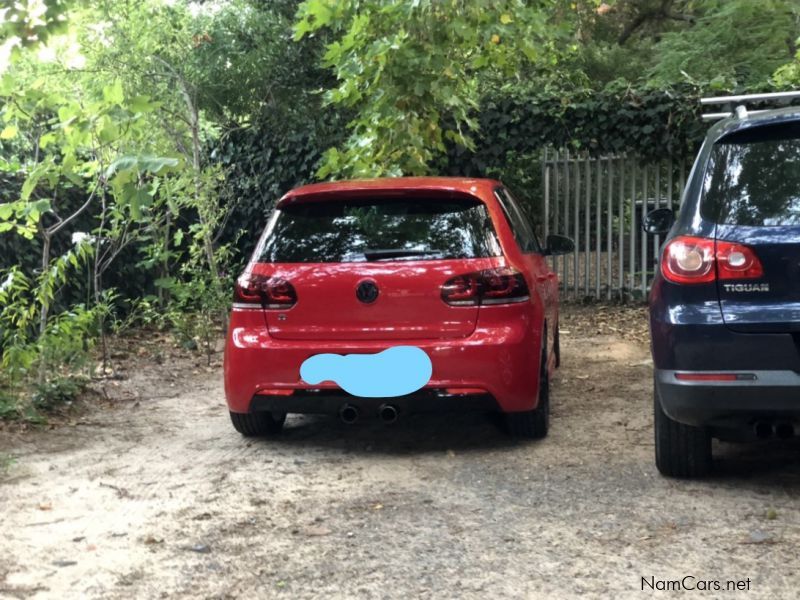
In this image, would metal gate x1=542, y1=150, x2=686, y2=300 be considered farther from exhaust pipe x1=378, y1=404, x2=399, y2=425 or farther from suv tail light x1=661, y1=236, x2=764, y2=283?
suv tail light x1=661, y1=236, x2=764, y2=283

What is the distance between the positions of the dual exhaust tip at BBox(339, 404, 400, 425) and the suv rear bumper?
4.86 ft

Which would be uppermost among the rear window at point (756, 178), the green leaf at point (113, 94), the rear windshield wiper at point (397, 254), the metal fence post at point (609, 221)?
the green leaf at point (113, 94)

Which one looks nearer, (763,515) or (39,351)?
(763,515)

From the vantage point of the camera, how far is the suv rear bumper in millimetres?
3590

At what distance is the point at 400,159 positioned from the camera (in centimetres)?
869

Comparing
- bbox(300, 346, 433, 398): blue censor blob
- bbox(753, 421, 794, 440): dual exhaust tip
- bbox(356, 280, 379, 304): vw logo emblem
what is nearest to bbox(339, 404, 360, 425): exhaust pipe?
bbox(300, 346, 433, 398): blue censor blob

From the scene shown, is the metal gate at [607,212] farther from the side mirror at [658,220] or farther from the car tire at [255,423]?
the car tire at [255,423]

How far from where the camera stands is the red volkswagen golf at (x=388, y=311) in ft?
15.4

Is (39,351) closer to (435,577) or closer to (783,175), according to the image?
(435,577)

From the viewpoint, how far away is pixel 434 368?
4664mm

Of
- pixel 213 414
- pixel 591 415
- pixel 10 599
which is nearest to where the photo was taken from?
pixel 10 599

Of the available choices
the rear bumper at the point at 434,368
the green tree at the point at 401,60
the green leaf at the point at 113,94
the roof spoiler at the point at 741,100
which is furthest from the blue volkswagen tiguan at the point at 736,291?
the green tree at the point at 401,60

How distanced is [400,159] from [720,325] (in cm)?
541

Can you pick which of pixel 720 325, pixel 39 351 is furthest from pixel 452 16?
pixel 720 325
